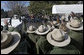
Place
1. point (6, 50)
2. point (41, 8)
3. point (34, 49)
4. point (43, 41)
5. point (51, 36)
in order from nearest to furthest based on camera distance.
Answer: point (6, 50) < point (51, 36) < point (43, 41) < point (34, 49) < point (41, 8)

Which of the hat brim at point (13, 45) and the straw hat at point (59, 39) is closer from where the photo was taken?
the hat brim at point (13, 45)

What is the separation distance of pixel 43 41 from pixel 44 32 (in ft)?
3.04

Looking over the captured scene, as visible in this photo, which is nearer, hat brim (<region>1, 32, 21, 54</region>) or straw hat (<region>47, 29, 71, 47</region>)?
hat brim (<region>1, 32, 21, 54</region>)

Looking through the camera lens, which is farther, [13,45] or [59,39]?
[59,39]

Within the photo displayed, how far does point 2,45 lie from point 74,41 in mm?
1739

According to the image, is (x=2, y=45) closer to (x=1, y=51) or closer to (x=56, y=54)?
(x=1, y=51)

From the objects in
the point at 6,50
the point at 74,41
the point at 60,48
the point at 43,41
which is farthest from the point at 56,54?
the point at 43,41

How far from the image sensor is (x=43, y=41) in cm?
648

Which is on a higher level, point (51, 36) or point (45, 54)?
point (51, 36)

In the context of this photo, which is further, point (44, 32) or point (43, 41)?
point (44, 32)

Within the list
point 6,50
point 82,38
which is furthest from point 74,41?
point 6,50

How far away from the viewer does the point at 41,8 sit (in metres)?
38.1

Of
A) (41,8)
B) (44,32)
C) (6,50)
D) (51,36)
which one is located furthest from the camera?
(41,8)

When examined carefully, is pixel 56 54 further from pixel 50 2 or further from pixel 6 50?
pixel 50 2
